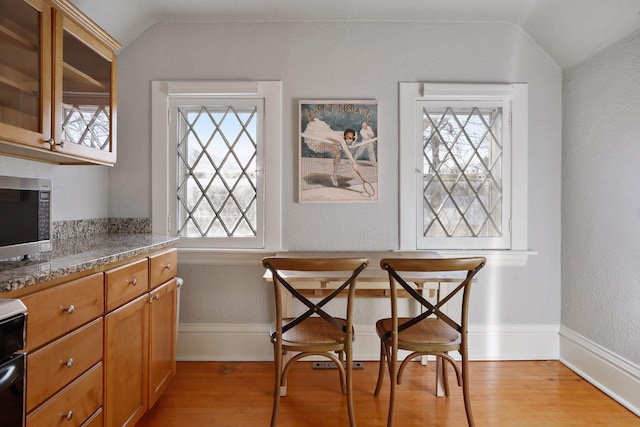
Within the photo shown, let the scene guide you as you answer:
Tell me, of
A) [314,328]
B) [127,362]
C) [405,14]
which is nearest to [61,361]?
[127,362]

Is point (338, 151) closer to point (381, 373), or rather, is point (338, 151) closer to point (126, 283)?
point (381, 373)

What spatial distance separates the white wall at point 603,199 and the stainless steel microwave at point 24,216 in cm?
292

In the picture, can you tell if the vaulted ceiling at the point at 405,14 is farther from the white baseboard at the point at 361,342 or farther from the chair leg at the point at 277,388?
the chair leg at the point at 277,388

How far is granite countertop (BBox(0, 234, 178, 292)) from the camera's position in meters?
1.00

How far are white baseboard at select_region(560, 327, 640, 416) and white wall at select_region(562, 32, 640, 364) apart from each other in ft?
0.16

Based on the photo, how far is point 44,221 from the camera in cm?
144

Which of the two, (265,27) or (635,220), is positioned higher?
(265,27)

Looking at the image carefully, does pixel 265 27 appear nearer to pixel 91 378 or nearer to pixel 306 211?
pixel 306 211

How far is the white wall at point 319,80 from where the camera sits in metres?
2.46

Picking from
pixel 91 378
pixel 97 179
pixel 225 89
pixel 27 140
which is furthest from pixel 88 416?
pixel 225 89

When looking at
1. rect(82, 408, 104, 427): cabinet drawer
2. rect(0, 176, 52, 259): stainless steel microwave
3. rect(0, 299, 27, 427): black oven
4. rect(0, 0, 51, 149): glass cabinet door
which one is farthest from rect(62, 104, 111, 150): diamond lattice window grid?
rect(82, 408, 104, 427): cabinet drawer

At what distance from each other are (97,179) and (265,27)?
1.56 meters

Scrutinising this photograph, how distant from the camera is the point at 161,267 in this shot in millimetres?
1858

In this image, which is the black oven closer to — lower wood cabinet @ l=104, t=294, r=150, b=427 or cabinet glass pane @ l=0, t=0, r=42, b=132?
lower wood cabinet @ l=104, t=294, r=150, b=427
